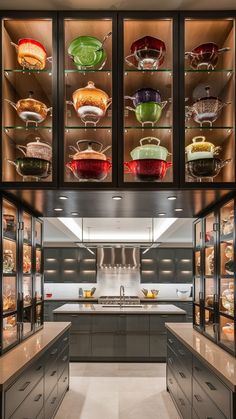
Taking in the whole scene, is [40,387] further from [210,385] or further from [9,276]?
[210,385]

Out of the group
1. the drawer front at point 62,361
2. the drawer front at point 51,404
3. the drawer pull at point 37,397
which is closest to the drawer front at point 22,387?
the drawer pull at point 37,397

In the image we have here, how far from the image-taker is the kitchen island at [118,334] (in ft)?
21.1

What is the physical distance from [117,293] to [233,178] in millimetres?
9135

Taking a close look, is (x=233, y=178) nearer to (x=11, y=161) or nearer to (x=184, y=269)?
(x=11, y=161)

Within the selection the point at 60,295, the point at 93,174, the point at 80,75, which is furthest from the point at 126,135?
the point at 60,295

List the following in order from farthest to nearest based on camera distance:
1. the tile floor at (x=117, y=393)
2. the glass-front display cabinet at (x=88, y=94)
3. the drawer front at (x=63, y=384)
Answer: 1. the drawer front at (x=63, y=384)
2. the tile floor at (x=117, y=393)
3. the glass-front display cabinet at (x=88, y=94)

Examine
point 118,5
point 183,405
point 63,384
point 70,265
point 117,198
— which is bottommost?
point 63,384

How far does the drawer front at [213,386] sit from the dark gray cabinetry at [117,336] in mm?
3440

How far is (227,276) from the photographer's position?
2.97 m

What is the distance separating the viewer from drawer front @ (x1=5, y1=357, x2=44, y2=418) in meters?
2.24

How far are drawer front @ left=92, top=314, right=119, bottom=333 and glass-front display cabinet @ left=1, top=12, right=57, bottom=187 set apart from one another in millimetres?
4367

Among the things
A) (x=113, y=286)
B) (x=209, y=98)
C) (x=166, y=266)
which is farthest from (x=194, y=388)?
(x=113, y=286)

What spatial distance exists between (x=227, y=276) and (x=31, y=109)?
1.84m

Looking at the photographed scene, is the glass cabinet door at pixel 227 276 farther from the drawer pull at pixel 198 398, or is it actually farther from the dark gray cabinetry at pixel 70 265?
the dark gray cabinetry at pixel 70 265
